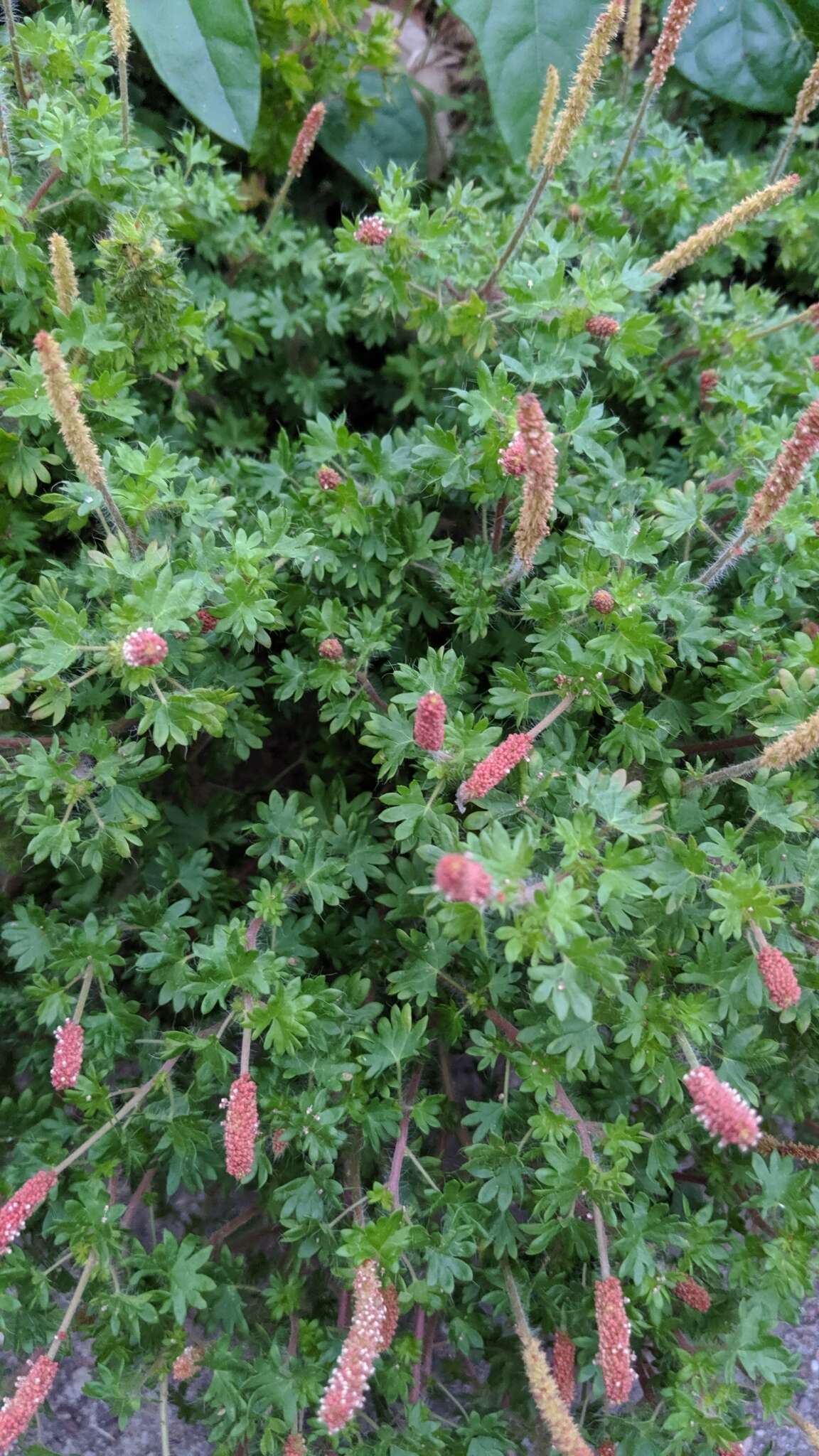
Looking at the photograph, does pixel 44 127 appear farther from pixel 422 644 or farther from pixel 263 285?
pixel 422 644

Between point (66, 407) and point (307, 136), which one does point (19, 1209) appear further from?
point (307, 136)

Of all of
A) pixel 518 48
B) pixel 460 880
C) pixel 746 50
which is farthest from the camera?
pixel 746 50

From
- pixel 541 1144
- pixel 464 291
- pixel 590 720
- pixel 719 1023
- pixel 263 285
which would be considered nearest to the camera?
pixel 541 1144

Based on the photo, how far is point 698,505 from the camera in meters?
1.84

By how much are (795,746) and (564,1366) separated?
1037 mm

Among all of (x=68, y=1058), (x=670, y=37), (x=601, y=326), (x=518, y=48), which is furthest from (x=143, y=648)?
(x=518, y=48)

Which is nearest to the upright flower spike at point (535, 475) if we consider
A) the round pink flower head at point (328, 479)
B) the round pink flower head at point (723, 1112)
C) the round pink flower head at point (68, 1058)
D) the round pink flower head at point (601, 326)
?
the round pink flower head at point (328, 479)

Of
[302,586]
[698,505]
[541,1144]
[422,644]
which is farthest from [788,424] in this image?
[541,1144]

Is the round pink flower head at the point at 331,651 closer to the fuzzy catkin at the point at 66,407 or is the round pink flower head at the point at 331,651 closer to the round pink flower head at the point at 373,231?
the fuzzy catkin at the point at 66,407

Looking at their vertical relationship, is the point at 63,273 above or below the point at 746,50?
below

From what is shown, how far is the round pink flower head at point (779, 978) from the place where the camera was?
4.58 ft

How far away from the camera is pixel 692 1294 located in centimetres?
159

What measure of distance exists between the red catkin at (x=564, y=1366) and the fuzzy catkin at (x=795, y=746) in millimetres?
978

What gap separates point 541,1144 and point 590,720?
724 mm
